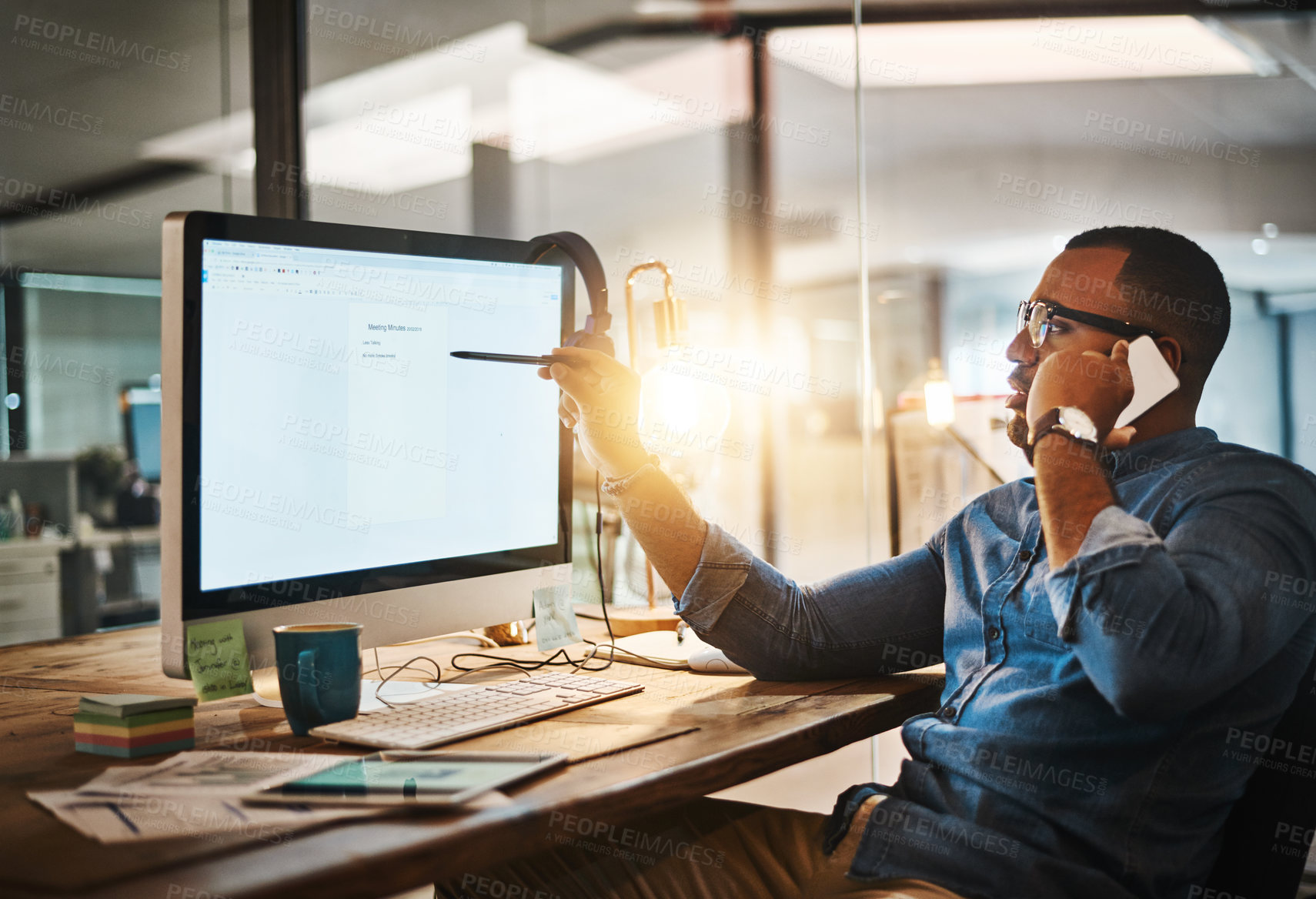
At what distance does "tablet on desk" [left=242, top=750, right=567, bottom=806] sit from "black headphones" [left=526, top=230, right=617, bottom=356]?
614mm

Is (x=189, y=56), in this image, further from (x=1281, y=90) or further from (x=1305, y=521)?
(x=1305, y=521)

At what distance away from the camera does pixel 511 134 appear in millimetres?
2734

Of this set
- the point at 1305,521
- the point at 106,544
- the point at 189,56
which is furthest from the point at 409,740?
the point at 106,544

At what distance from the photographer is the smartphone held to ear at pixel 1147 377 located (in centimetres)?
112

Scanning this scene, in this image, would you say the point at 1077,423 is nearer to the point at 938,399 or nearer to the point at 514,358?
the point at 514,358

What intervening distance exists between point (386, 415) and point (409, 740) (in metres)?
0.41

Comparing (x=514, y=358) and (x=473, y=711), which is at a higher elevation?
(x=514, y=358)

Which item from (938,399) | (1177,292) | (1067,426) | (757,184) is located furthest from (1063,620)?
(757,184)

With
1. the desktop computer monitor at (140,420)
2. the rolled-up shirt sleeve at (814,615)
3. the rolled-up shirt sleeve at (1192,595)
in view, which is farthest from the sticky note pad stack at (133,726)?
the desktop computer monitor at (140,420)

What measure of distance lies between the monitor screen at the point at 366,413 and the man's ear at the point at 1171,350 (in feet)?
2.54

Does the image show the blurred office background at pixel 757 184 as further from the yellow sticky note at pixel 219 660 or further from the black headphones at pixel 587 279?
the yellow sticky note at pixel 219 660

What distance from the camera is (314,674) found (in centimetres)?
97

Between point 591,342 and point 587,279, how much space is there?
0.35ft

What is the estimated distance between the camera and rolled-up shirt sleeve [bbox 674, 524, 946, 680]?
4.02ft
